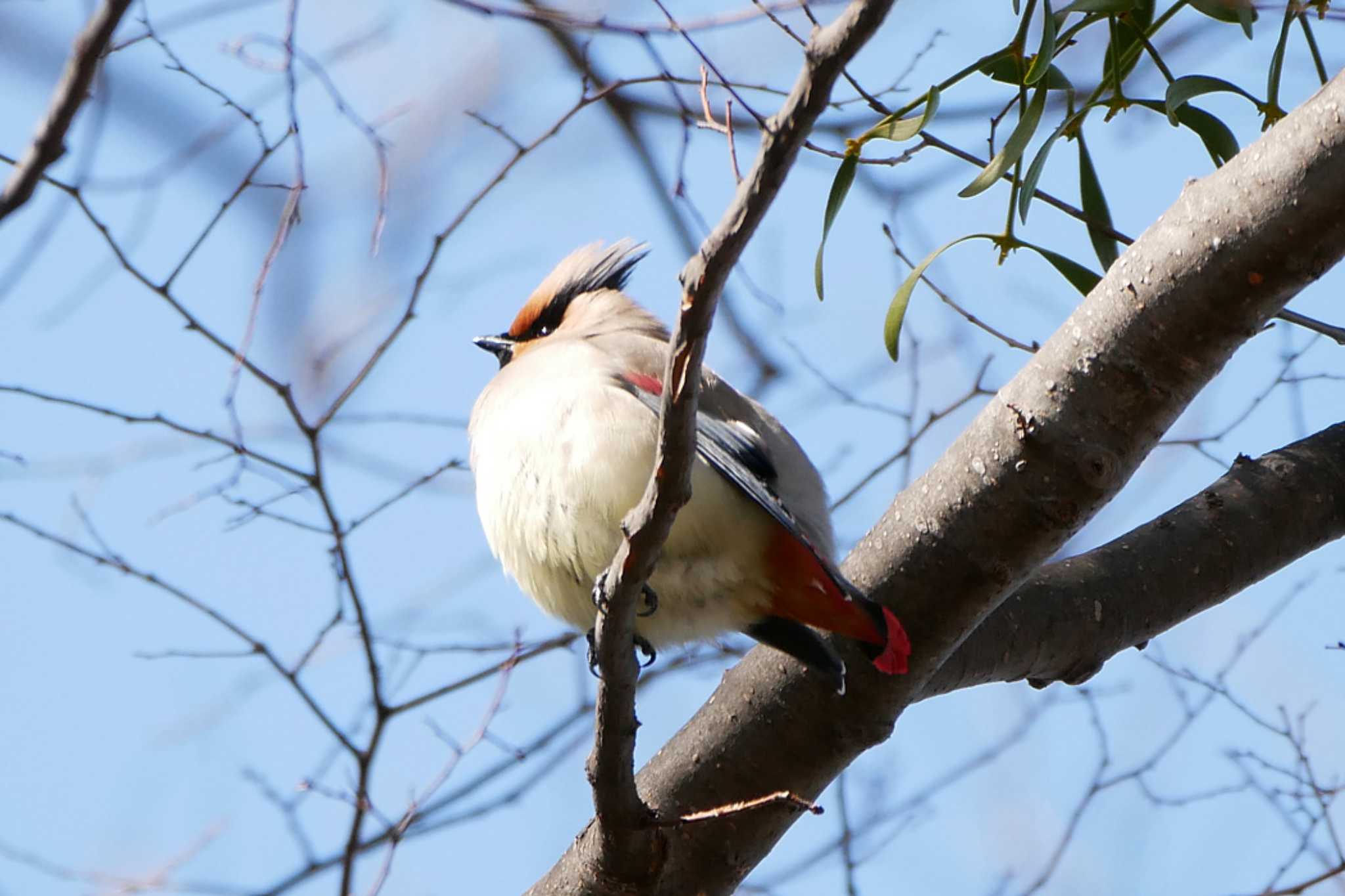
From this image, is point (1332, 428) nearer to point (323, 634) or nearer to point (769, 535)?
point (769, 535)

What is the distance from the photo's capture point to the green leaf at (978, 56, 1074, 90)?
251 centimetres

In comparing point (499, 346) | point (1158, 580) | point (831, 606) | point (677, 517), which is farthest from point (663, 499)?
point (499, 346)

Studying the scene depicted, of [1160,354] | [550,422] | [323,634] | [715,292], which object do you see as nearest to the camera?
[715,292]

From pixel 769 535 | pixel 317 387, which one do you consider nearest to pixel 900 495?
pixel 769 535

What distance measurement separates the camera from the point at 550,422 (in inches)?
112

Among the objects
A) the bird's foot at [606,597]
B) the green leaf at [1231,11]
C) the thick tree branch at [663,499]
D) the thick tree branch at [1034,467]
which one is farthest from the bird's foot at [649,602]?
the green leaf at [1231,11]

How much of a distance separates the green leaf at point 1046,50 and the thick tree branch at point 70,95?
4.63 feet

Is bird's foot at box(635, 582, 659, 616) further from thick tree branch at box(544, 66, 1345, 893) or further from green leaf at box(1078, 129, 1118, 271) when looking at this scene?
green leaf at box(1078, 129, 1118, 271)

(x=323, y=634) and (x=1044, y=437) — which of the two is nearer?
(x=1044, y=437)

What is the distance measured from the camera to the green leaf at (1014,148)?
240 centimetres

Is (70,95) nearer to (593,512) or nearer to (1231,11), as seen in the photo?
(593,512)

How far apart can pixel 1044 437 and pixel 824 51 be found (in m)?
0.90

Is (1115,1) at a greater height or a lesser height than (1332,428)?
greater

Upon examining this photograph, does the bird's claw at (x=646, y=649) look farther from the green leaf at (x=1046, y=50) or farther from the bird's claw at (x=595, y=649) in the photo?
the green leaf at (x=1046, y=50)
